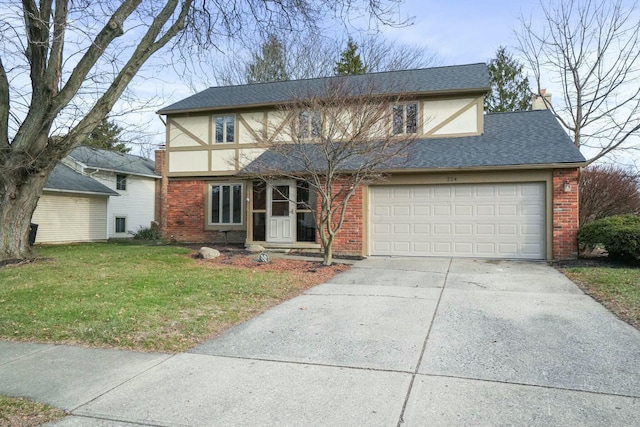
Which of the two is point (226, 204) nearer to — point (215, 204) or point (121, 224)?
point (215, 204)

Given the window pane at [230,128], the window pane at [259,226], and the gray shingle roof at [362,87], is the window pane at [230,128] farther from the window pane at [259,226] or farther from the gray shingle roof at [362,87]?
the window pane at [259,226]

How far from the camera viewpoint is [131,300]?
6.69m

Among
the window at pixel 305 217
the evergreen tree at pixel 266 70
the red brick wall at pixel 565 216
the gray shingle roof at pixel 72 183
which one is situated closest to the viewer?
the red brick wall at pixel 565 216

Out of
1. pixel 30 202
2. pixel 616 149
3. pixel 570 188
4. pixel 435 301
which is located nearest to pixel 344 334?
pixel 435 301

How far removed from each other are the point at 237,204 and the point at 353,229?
545 cm

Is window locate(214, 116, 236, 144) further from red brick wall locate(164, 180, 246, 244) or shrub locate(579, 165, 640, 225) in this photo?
shrub locate(579, 165, 640, 225)

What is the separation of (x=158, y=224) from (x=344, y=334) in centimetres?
1983

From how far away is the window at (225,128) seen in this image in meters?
16.4

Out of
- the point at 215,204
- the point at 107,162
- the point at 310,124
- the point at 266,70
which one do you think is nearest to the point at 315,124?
the point at 310,124

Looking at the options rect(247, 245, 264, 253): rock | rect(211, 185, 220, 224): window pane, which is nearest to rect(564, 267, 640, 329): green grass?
rect(247, 245, 264, 253): rock

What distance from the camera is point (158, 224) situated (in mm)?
23125

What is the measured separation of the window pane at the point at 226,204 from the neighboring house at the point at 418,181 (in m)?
0.04

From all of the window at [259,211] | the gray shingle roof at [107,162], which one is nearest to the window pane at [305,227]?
the window at [259,211]

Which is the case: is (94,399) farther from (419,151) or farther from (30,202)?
(419,151)
